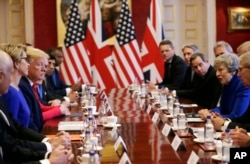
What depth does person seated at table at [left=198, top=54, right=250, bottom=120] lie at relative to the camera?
4.34 metres

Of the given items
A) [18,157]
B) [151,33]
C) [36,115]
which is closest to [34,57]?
[36,115]

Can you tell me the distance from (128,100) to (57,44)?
499 centimetres

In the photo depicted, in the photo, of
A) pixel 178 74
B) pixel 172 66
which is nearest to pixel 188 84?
pixel 178 74

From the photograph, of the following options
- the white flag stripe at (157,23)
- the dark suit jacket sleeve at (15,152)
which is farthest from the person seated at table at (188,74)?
the dark suit jacket sleeve at (15,152)

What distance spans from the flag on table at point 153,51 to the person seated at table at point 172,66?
0.36 meters

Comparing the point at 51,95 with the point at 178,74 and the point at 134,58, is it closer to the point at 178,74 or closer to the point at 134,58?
the point at 178,74

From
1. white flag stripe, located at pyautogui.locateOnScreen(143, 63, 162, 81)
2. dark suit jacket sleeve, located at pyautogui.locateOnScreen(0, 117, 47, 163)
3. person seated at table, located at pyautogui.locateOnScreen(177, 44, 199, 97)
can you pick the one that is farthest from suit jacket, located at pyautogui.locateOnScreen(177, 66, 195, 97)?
dark suit jacket sleeve, located at pyautogui.locateOnScreen(0, 117, 47, 163)

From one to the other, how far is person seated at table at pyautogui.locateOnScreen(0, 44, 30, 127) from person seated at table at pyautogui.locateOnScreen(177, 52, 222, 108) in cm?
237

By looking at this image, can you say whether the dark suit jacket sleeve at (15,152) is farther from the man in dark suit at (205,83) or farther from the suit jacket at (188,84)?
the suit jacket at (188,84)

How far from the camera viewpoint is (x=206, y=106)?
588 cm

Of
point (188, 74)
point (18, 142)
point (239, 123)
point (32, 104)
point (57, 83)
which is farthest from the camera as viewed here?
point (57, 83)

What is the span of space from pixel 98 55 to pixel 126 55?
0.45 meters

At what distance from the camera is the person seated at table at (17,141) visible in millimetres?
2713

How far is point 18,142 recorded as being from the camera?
321cm
